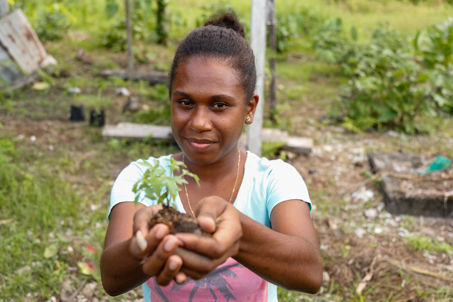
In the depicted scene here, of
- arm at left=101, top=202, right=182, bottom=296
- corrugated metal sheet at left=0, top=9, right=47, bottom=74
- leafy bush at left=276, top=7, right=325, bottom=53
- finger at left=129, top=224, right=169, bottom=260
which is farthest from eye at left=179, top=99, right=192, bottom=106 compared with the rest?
leafy bush at left=276, top=7, right=325, bottom=53

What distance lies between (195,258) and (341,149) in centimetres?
403

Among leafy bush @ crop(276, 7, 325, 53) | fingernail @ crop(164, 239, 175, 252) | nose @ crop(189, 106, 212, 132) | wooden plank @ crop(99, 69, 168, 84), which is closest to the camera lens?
fingernail @ crop(164, 239, 175, 252)

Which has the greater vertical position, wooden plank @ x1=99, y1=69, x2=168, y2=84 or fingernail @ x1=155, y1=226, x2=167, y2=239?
fingernail @ x1=155, y1=226, x2=167, y2=239

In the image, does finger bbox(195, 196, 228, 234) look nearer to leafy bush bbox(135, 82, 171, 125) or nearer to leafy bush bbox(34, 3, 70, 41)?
leafy bush bbox(135, 82, 171, 125)

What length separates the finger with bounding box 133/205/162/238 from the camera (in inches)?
44.3

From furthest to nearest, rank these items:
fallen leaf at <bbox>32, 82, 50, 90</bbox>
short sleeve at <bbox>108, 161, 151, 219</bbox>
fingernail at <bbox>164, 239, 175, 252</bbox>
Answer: fallen leaf at <bbox>32, 82, 50, 90</bbox> < short sleeve at <bbox>108, 161, 151, 219</bbox> < fingernail at <bbox>164, 239, 175, 252</bbox>

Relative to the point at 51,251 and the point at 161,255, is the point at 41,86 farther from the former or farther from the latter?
the point at 161,255

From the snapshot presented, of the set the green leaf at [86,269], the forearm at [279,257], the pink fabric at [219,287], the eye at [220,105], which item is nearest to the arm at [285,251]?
the forearm at [279,257]

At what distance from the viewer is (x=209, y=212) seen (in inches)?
44.9

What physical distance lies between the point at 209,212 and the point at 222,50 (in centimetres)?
73

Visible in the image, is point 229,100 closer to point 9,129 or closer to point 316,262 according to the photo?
point 316,262

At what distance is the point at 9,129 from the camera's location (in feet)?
15.6

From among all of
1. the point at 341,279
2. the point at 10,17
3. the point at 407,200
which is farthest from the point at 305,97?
the point at 10,17

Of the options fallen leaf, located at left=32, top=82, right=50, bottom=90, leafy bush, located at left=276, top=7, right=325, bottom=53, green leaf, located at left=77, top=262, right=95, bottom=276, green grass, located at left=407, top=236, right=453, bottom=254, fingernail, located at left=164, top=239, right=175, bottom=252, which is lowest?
green grass, located at left=407, top=236, right=453, bottom=254
